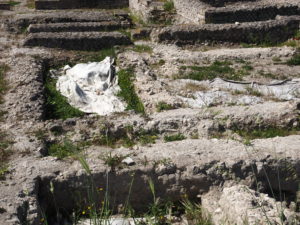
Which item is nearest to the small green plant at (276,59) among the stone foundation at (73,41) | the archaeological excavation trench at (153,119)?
the archaeological excavation trench at (153,119)

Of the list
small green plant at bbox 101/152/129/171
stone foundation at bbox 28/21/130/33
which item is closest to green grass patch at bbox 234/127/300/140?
small green plant at bbox 101/152/129/171

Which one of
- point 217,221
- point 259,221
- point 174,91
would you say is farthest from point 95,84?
point 259,221

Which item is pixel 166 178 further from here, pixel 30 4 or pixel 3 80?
pixel 30 4

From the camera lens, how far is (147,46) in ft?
37.8

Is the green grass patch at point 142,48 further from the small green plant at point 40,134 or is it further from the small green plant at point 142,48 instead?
the small green plant at point 40,134

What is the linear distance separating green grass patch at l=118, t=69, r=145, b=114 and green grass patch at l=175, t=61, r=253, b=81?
1292 millimetres

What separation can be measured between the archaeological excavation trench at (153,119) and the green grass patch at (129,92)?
37mm

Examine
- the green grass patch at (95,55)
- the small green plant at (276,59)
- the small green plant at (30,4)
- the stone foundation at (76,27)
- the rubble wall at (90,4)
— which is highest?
the small green plant at (30,4)

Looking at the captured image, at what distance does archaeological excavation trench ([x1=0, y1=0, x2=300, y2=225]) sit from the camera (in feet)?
15.8

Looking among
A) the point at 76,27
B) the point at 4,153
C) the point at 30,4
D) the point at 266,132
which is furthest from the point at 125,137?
the point at 30,4

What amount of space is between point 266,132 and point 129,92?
353 centimetres

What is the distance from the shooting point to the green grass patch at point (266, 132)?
20.5ft

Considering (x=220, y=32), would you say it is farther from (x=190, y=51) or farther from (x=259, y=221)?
(x=259, y=221)

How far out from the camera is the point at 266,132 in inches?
250
